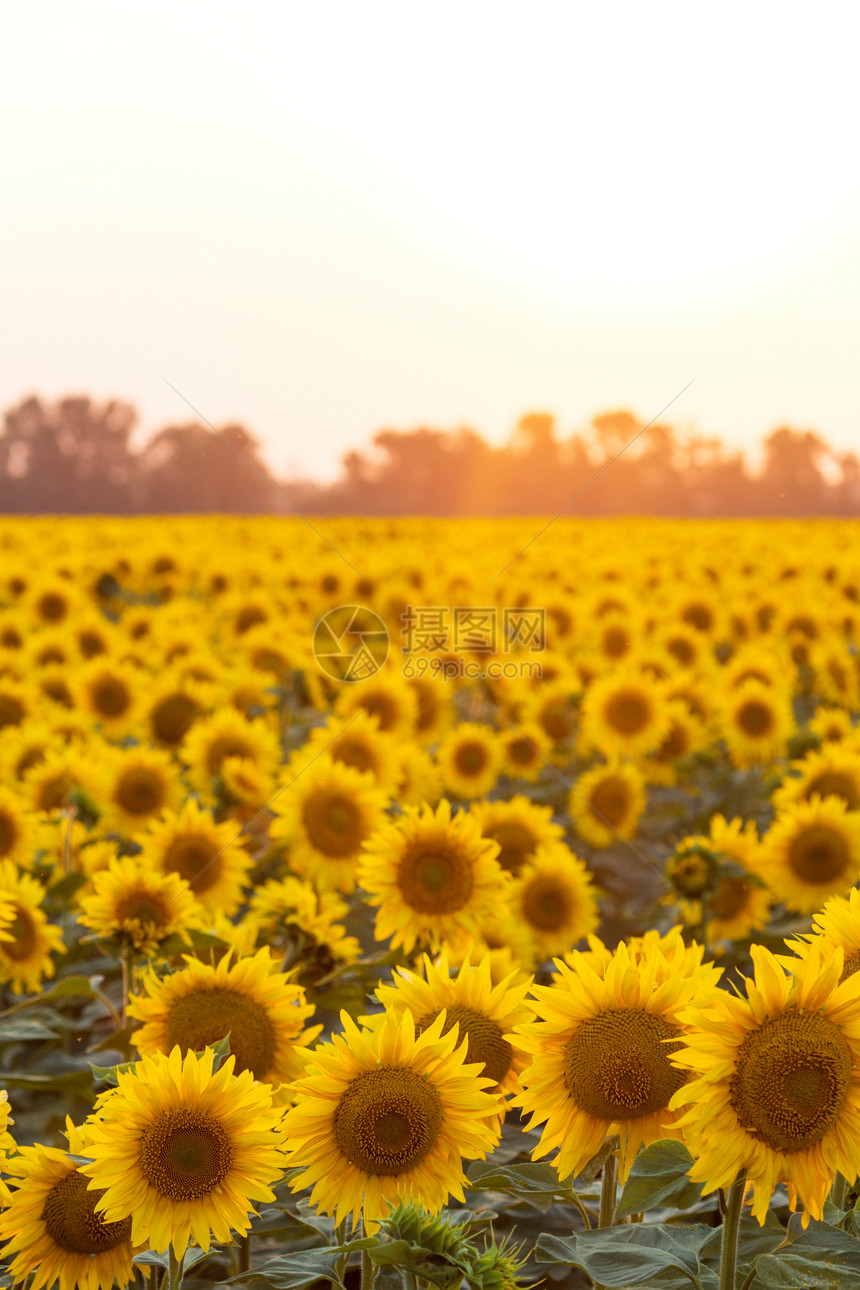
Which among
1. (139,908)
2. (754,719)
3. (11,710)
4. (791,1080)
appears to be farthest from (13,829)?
(754,719)

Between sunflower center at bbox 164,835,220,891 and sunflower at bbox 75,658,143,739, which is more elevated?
sunflower at bbox 75,658,143,739

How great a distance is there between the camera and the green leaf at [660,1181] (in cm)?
167

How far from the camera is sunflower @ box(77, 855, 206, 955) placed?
316 centimetres

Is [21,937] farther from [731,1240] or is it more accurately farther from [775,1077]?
[775,1077]

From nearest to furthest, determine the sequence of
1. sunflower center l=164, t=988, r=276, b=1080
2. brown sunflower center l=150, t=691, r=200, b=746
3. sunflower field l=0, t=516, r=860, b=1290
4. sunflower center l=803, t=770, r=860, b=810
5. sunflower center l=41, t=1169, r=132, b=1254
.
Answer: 1. sunflower field l=0, t=516, r=860, b=1290
2. sunflower center l=41, t=1169, r=132, b=1254
3. sunflower center l=164, t=988, r=276, b=1080
4. sunflower center l=803, t=770, r=860, b=810
5. brown sunflower center l=150, t=691, r=200, b=746

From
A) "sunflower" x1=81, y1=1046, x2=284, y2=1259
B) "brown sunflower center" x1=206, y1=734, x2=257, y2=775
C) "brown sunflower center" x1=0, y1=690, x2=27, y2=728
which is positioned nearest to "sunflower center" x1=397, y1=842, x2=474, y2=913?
"sunflower" x1=81, y1=1046, x2=284, y2=1259

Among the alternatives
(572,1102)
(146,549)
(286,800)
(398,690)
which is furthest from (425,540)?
(572,1102)

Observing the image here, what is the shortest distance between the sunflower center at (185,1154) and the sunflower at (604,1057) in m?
0.51

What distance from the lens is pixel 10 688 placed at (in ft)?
21.2

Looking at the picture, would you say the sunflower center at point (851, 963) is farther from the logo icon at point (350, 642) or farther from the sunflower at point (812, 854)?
the logo icon at point (350, 642)

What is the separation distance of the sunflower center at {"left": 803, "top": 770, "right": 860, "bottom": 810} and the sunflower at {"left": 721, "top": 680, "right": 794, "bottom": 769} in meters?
1.84

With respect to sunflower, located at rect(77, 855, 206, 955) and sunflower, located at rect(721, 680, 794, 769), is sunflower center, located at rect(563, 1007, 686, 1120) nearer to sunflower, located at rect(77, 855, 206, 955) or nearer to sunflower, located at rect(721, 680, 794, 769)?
sunflower, located at rect(77, 855, 206, 955)

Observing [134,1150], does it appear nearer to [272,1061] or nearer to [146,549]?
[272,1061]

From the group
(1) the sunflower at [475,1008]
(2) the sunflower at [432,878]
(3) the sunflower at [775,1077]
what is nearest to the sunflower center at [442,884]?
(2) the sunflower at [432,878]
